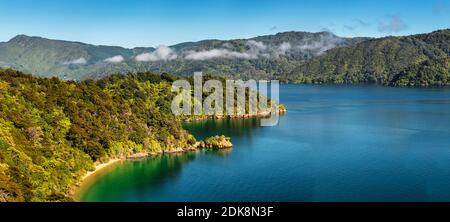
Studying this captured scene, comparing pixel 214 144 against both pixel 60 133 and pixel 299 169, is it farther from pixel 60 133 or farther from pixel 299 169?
pixel 60 133

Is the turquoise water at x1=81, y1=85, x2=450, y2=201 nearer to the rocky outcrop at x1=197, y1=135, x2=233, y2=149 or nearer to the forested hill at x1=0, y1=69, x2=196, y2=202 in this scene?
the rocky outcrop at x1=197, y1=135, x2=233, y2=149

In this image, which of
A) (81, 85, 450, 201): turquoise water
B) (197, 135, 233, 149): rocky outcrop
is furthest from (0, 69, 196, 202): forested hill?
(81, 85, 450, 201): turquoise water

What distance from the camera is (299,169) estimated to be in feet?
196

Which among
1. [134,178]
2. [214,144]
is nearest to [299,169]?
[214,144]

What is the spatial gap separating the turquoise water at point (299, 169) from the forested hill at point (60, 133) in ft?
11.1

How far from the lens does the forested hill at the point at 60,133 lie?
4159 cm

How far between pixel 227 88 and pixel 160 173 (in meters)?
69.0

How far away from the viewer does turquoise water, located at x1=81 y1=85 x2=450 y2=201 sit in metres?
48.8

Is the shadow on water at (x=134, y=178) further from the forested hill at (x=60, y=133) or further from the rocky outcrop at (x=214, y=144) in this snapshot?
the rocky outcrop at (x=214, y=144)
